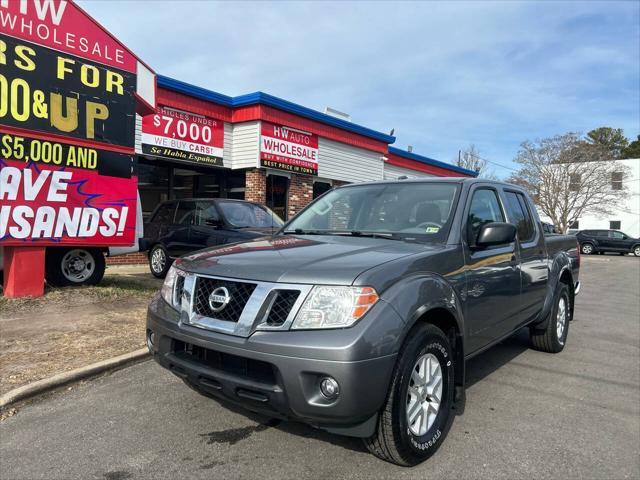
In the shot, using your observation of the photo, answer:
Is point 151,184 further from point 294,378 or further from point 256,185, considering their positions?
point 294,378

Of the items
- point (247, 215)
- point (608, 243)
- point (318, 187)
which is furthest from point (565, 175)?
point (247, 215)

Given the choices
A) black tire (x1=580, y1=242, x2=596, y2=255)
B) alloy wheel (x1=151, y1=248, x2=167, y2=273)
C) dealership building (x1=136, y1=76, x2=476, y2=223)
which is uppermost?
dealership building (x1=136, y1=76, x2=476, y2=223)

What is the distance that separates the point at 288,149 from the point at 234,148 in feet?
5.14

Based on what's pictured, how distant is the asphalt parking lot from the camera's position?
9.11 ft

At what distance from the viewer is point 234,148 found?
43.7ft

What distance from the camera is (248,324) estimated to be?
2.52 meters

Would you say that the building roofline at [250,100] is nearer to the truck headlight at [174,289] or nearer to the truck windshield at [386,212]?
the truck windshield at [386,212]

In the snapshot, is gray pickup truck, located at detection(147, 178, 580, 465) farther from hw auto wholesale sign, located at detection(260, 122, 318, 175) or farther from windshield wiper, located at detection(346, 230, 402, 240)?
hw auto wholesale sign, located at detection(260, 122, 318, 175)

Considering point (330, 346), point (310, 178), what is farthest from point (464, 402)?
point (310, 178)

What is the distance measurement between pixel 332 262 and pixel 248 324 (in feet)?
1.91

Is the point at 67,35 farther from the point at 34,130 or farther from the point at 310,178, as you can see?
the point at 310,178

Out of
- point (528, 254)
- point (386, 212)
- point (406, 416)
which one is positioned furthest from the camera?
point (528, 254)

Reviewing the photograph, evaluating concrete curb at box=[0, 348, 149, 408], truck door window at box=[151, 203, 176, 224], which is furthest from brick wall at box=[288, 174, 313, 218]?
concrete curb at box=[0, 348, 149, 408]

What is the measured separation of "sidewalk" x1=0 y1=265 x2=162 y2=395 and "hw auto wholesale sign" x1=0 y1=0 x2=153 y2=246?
842 mm
